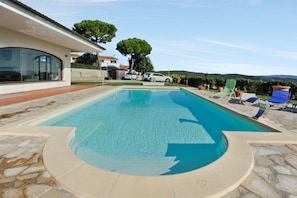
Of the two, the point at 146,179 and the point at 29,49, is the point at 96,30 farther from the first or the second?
the point at 146,179

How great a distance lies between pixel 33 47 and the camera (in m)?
11.6

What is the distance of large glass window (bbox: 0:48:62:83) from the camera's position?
9.70 metres

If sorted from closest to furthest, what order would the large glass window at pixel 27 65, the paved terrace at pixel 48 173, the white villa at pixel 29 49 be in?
the paved terrace at pixel 48 173 < the white villa at pixel 29 49 < the large glass window at pixel 27 65

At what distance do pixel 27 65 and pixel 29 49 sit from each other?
37.4 inches

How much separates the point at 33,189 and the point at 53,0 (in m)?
12.6

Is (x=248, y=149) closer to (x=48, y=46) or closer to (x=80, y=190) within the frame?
(x=80, y=190)

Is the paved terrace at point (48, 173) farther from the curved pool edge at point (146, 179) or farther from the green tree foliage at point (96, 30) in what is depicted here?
the green tree foliage at point (96, 30)

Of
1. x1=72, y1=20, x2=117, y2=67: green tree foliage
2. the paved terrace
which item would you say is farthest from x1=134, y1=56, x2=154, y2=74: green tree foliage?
the paved terrace

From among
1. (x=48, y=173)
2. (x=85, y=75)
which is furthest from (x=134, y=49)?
(x=48, y=173)

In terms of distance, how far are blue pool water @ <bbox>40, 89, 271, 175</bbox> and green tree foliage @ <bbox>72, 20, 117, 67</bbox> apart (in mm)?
28255

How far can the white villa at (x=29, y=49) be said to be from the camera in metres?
7.42

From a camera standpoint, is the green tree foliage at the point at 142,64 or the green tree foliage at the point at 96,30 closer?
the green tree foliage at the point at 96,30

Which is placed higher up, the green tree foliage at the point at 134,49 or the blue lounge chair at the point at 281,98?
A: the green tree foliage at the point at 134,49

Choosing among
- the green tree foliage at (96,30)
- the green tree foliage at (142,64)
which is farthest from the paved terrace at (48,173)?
the green tree foliage at (142,64)
